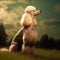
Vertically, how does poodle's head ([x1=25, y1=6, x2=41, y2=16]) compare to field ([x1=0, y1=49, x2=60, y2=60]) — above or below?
above

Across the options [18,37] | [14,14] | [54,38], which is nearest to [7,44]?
[18,37]

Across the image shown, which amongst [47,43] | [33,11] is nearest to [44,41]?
[47,43]

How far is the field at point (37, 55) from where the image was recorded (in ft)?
6.60

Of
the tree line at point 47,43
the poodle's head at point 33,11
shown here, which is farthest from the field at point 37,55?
the poodle's head at point 33,11

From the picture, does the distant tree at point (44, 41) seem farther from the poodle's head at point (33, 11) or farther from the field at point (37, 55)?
the poodle's head at point (33, 11)

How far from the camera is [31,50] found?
6.80 feet

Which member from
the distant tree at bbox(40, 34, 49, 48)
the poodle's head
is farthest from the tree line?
the poodle's head

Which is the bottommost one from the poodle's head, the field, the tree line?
the field

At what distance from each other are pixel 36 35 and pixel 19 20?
20 cm

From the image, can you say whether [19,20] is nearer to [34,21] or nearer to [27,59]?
[34,21]

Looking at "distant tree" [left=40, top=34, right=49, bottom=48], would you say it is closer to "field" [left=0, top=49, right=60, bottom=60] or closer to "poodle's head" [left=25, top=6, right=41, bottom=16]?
"field" [left=0, top=49, right=60, bottom=60]

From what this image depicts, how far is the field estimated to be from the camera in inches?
79.2

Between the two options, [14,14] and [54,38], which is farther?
[14,14]

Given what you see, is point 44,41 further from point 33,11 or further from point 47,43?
point 33,11
